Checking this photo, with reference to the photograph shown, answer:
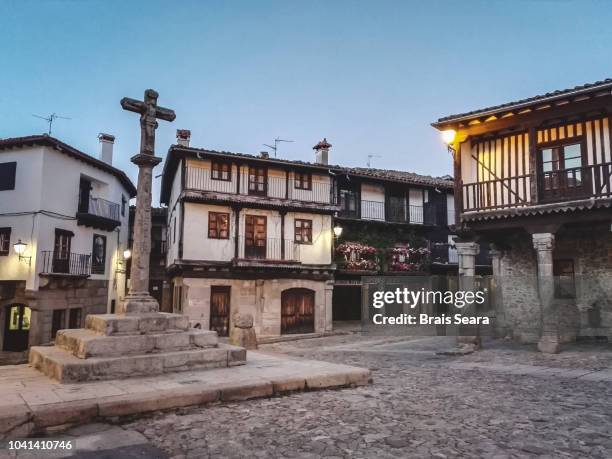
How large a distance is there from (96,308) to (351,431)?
2065cm

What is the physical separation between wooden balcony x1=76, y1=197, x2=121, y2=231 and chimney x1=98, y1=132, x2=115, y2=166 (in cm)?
246

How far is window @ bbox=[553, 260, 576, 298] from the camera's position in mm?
14133

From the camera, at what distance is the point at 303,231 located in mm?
21703

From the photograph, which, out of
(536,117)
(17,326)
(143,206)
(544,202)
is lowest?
(17,326)

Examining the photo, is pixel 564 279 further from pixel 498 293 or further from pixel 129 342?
pixel 129 342

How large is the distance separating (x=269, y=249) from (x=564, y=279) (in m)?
11.6

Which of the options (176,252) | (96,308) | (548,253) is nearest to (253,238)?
(176,252)

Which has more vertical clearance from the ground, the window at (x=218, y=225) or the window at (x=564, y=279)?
the window at (x=218, y=225)

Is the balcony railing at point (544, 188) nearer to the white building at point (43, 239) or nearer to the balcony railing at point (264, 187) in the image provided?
the balcony railing at point (264, 187)

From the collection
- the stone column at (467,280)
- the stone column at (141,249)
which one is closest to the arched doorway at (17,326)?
the stone column at (141,249)

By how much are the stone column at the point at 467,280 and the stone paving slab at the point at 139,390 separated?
6408mm

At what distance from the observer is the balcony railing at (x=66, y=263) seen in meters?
19.1

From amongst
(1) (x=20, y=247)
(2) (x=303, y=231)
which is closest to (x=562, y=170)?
(2) (x=303, y=231)

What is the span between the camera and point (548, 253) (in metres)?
12.4
